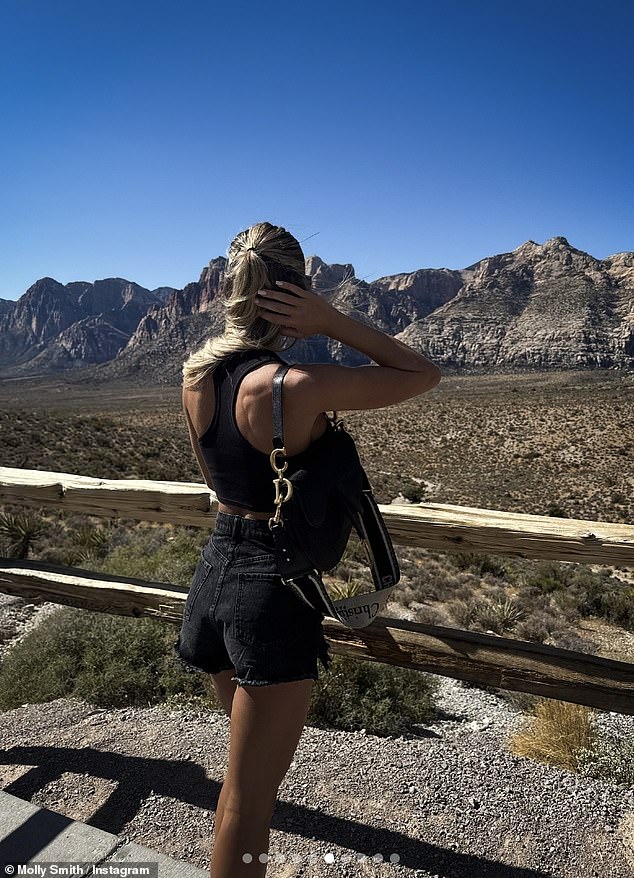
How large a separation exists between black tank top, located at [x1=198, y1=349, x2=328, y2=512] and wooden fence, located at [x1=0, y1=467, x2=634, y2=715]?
116 centimetres

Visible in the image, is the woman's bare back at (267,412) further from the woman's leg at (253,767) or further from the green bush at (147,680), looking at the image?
the green bush at (147,680)

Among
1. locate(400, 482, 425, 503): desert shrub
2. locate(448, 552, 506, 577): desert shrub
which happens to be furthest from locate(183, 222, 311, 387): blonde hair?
locate(400, 482, 425, 503): desert shrub

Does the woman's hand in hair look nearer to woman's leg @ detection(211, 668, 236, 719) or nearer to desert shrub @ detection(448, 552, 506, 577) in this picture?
woman's leg @ detection(211, 668, 236, 719)

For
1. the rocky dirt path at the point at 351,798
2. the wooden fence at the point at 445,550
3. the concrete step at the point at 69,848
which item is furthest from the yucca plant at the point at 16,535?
the concrete step at the point at 69,848

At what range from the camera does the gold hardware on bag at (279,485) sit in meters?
1.51

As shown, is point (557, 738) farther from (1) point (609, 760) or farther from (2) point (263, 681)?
(2) point (263, 681)

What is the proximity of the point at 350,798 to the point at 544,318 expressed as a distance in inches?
4941

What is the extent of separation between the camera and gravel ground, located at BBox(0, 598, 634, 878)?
262 centimetres

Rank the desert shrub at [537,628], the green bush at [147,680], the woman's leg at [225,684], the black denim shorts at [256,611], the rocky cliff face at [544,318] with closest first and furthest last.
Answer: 1. the black denim shorts at [256,611]
2. the woman's leg at [225,684]
3. the green bush at [147,680]
4. the desert shrub at [537,628]
5. the rocky cliff face at [544,318]

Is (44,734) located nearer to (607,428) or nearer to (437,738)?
(437,738)

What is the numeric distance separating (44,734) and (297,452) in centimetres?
309

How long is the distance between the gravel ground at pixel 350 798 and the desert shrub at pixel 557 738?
157mm

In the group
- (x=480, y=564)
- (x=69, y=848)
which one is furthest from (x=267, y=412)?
(x=480, y=564)

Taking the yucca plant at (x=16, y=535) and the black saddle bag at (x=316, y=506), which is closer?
the black saddle bag at (x=316, y=506)
